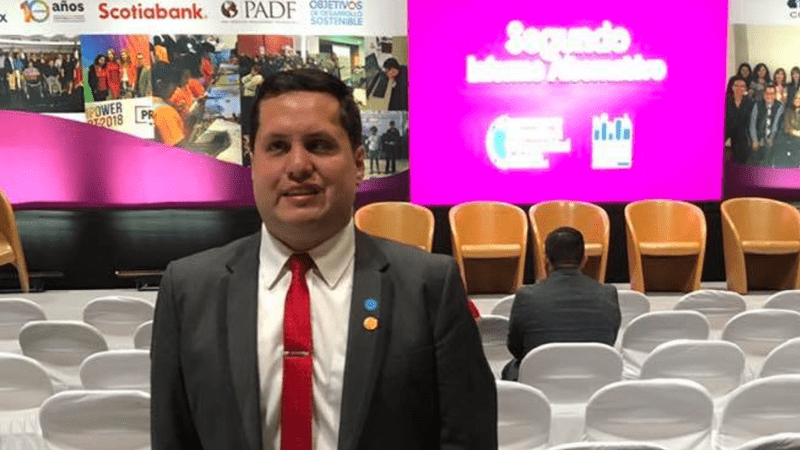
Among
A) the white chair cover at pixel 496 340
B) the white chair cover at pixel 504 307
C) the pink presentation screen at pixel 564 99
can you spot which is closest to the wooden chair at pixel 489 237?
the pink presentation screen at pixel 564 99

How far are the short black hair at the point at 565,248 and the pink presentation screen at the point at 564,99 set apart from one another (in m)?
4.98

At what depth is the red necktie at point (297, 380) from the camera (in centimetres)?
A: 155

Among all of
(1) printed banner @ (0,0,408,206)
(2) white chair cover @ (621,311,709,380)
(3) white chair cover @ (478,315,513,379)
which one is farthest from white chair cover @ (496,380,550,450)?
(1) printed banner @ (0,0,408,206)

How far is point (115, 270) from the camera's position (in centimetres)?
959

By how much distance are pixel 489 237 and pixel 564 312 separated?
4.69 metres

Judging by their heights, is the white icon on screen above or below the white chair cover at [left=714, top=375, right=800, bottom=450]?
above

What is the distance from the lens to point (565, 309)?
15.6ft

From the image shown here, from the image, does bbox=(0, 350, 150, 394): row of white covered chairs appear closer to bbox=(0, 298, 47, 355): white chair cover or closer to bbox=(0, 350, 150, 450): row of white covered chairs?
bbox=(0, 350, 150, 450): row of white covered chairs

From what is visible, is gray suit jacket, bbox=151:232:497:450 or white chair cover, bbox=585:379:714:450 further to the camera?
white chair cover, bbox=585:379:714:450

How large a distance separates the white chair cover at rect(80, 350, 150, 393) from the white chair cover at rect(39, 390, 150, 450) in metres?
0.61

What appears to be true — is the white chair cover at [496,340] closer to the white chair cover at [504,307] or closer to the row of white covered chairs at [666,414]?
the white chair cover at [504,307]

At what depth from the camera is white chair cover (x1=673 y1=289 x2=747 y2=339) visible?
20.2ft

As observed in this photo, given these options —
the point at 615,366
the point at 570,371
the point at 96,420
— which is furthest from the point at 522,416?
the point at 96,420

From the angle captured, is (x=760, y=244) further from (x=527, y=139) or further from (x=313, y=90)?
(x=313, y=90)
